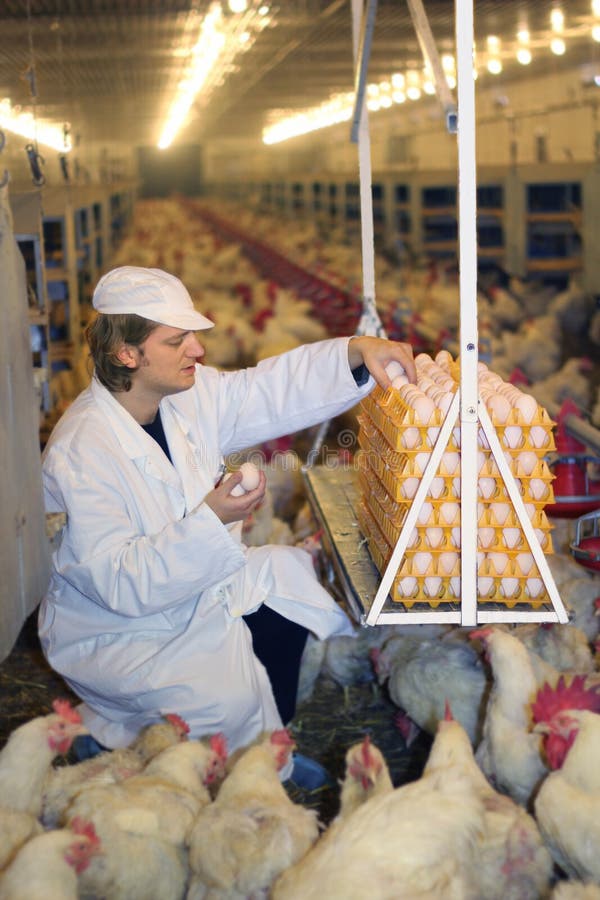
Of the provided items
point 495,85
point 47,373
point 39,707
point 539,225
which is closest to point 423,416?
point 39,707

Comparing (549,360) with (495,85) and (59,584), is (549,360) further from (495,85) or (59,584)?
(495,85)

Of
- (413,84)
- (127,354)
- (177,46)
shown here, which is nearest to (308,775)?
(127,354)

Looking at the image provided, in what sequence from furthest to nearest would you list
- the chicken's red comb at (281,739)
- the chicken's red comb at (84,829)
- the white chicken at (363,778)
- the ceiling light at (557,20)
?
the ceiling light at (557,20), the chicken's red comb at (281,739), the white chicken at (363,778), the chicken's red comb at (84,829)

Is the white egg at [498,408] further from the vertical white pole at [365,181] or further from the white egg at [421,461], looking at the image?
the vertical white pole at [365,181]

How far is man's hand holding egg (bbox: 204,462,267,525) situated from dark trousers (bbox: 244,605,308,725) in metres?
0.45

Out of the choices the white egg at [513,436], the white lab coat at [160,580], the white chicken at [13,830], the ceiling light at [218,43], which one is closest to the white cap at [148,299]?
the white lab coat at [160,580]

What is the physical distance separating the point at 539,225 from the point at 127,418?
23.7ft

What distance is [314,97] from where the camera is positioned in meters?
13.4

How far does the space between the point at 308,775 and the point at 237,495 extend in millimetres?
787

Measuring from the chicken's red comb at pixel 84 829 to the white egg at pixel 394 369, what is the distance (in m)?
1.23

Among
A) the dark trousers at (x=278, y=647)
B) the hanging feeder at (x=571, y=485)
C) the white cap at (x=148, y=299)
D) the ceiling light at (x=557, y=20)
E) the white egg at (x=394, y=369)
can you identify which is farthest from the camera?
the ceiling light at (x=557, y=20)

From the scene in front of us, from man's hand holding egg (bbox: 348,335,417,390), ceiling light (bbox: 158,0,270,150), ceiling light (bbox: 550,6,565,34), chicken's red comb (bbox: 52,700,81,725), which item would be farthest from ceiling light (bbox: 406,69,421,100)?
chicken's red comb (bbox: 52,700,81,725)

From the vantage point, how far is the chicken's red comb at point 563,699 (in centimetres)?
216

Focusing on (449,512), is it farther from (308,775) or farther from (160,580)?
(308,775)
